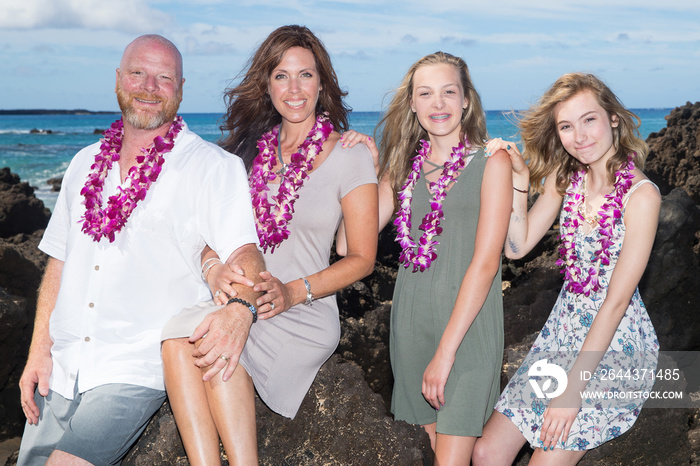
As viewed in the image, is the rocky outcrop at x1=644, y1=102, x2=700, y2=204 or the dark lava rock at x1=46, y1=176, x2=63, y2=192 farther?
the dark lava rock at x1=46, y1=176, x2=63, y2=192

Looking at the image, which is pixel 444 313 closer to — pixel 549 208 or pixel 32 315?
pixel 549 208

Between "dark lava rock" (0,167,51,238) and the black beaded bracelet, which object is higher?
the black beaded bracelet

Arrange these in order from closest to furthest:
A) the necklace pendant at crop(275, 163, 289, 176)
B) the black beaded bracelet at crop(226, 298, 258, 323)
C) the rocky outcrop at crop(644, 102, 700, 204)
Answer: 1. the black beaded bracelet at crop(226, 298, 258, 323)
2. the necklace pendant at crop(275, 163, 289, 176)
3. the rocky outcrop at crop(644, 102, 700, 204)

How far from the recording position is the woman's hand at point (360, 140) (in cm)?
409

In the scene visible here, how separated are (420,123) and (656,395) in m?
2.23

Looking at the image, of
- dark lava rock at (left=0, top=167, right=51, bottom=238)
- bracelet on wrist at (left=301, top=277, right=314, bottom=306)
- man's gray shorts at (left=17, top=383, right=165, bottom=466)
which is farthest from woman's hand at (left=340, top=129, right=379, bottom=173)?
dark lava rock at (left=0, top=167, right=51, bottom=238)

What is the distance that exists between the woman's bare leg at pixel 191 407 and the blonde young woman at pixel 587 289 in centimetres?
151

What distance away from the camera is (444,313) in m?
3.79

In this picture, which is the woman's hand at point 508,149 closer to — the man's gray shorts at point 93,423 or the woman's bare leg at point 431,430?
the woman's bare leg at point 431,430

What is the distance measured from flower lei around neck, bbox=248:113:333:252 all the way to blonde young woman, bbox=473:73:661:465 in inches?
41.5

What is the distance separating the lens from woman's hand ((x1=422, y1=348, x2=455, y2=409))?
3.60 m

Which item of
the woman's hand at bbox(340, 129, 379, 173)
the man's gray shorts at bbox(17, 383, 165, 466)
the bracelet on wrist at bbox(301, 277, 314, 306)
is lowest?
the man's gray shorts at bbox(17, 383, 165, 466)

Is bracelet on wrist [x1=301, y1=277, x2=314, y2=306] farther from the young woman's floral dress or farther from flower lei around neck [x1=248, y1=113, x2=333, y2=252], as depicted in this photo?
the young woman's floral dress

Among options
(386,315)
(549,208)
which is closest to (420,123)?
(549,208)
